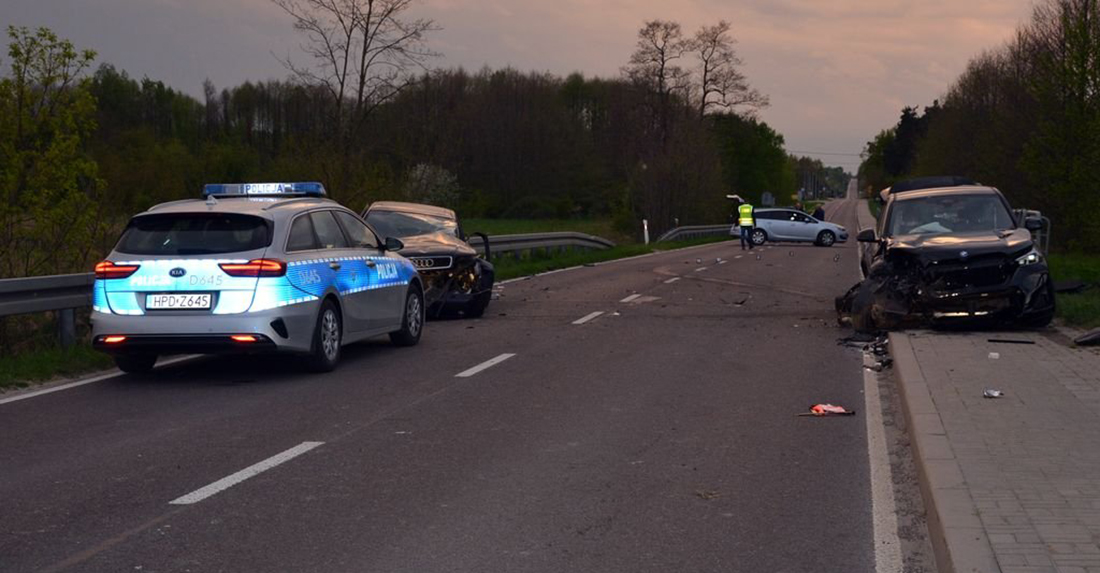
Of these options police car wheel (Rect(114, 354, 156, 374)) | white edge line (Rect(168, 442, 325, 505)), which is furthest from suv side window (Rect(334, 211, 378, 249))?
white edge line (Rect(168, 442, 325, 505))

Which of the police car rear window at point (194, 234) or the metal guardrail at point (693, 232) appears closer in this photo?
the police car rear window at point (194, 234)

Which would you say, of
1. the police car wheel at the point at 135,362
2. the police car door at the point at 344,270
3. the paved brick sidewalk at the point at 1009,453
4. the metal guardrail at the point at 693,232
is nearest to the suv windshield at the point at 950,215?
the paved brick sidewalk at the point at 1009,453

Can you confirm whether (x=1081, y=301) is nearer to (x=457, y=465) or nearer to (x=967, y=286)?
(x=967, y=286)

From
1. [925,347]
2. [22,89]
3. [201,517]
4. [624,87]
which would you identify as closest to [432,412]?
[201,517]

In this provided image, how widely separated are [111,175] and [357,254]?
11.7m

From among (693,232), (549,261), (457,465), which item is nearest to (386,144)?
(549,261)

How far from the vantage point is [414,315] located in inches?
559

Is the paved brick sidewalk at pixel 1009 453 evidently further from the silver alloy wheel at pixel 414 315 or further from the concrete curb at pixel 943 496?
the silver alloy wheel at pixel 414 315

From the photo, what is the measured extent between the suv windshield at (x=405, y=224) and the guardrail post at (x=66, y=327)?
6063 millimetres

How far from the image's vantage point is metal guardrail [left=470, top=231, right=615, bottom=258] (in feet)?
97.2

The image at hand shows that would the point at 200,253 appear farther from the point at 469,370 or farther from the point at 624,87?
the point at 624,87

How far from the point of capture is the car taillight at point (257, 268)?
10.7 m

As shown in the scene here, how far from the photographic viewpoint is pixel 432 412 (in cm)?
951

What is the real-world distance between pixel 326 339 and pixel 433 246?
19.1 feet
